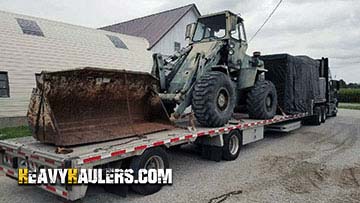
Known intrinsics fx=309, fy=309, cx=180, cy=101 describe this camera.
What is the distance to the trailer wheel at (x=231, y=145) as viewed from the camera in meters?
6.93

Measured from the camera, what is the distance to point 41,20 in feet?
48.8

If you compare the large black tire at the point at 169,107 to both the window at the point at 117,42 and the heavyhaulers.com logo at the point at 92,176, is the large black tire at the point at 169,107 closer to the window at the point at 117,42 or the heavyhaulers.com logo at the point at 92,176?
the heavyhaulers.com logo at the point at 92,176

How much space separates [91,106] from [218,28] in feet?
15.3

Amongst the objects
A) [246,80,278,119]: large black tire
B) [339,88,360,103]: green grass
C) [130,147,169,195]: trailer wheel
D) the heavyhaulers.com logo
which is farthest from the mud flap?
[339,88,360,103]: green grass

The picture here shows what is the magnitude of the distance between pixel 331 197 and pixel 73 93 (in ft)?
14.1

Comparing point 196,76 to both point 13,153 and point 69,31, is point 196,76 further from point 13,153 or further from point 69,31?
point 69,31

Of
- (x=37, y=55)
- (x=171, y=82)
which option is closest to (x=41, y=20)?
(x=37, y=55)

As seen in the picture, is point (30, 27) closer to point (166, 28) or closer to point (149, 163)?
point (166, 28)

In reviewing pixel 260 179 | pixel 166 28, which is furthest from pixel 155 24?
pixel 260 179

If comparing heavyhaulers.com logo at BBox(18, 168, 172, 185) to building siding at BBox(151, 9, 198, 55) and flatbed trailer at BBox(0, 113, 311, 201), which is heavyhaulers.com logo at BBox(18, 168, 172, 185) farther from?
building siding at BBox(151, 9, 198, 55)

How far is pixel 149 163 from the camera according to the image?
16.3 feet

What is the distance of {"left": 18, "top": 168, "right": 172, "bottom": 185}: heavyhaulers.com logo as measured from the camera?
12.3 ft

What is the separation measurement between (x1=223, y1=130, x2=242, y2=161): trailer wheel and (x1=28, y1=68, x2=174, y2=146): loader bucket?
184 cm

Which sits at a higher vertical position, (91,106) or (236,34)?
(236,34)
